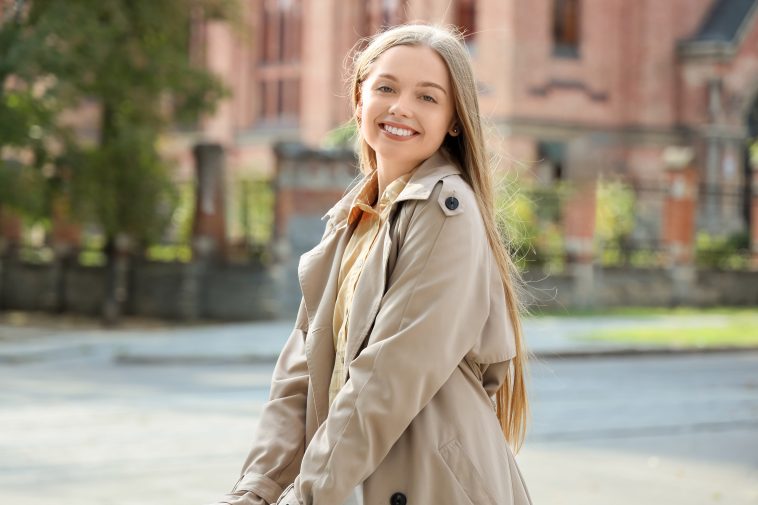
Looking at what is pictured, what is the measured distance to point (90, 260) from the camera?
21.9 meters

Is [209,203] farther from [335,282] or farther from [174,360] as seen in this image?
[335,282]

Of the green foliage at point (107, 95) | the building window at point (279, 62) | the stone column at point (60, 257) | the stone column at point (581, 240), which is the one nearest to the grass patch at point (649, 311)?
the stone column at point (581, 240)

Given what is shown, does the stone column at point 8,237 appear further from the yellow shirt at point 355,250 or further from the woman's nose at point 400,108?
the woman's nose at point 400,108

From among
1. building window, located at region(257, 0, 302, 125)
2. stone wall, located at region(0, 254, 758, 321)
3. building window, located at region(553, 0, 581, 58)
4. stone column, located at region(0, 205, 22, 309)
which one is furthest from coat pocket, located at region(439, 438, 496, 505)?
building window, located at region(257, 0, 302, 125)

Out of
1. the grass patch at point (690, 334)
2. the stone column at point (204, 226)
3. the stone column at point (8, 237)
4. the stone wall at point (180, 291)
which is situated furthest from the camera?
the stone column at point (8, 237)

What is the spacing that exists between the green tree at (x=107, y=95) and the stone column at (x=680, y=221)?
9.80 metres

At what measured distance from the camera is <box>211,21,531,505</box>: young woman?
2434 millimetres

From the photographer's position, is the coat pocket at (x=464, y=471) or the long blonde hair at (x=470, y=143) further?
the long blonde hair at (x=470, y=143)

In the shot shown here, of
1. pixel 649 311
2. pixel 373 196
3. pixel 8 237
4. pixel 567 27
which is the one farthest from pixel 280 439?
pixel 567 27

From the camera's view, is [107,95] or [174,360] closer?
[174,360]

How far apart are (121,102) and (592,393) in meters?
11.6

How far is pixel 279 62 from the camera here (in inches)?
1596

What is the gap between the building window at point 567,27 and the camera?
116 ft

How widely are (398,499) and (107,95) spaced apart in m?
18.1
